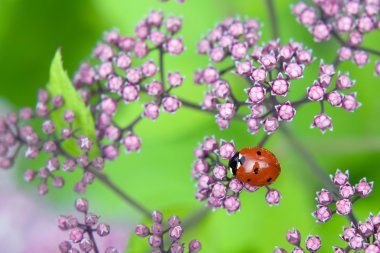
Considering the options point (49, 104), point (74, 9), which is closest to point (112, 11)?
point (74, 9)

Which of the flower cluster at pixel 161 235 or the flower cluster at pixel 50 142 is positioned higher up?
the flower cluster at pixel 50 142

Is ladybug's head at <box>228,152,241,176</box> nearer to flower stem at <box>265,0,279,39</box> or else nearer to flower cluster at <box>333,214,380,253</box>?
flower cluster at <box>333,214,380,253</box>

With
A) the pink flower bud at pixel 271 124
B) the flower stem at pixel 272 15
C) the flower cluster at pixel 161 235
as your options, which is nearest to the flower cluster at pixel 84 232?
the flower cluster at pixel 161 235

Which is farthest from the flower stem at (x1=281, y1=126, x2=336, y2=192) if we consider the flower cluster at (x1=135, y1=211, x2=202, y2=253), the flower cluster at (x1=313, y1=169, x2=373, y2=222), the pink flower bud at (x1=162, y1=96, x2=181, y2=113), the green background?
the flower cluster at (x1=135, y1=211, x2=202, y2=253)

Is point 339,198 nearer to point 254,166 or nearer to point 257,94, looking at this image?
point 254,166

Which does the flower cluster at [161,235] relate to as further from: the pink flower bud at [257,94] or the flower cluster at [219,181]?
the pink flower bud at [257,94]
